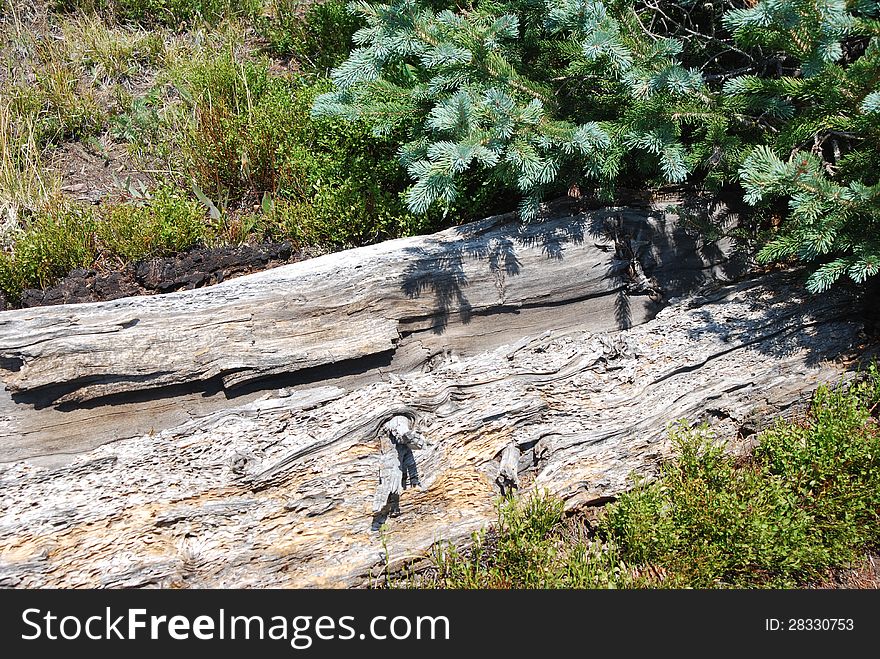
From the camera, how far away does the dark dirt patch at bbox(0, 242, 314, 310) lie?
4.69m

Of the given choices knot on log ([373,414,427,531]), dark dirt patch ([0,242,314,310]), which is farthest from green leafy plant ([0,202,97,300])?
knot on log ([373,414,427,531])

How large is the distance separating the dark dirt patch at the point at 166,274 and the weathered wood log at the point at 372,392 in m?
0.77

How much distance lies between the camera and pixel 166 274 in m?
4.84

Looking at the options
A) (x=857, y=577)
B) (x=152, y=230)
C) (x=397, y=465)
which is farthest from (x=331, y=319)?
(x=857, y=577)

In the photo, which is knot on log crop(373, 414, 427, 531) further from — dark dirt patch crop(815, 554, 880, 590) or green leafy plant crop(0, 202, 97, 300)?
green leafy plant crop(0, 202, 97, 300)

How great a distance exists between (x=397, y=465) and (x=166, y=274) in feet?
8.02

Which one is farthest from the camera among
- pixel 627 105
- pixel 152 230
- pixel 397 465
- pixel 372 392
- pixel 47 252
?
pixel 152 230

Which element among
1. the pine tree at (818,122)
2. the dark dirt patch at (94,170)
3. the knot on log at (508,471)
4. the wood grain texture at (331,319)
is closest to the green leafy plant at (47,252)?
the dark dirt patch at (94,170)

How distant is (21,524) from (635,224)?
13.9 feet

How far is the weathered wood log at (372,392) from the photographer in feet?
11.9

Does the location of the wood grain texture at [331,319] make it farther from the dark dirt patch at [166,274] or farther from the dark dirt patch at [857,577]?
the dark dirt patch at [857,577]

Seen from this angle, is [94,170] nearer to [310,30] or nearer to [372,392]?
[310,30]

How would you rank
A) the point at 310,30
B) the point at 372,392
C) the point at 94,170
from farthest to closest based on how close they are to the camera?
the point at 310,30 → the point at 94,170 → the point at 372,392

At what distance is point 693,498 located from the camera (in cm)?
384
